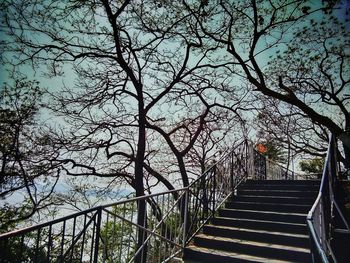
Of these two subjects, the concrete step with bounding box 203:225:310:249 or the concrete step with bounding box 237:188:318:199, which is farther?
the concrete step with bounding box 237:188:318:199

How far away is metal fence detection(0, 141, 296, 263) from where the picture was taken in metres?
3.37

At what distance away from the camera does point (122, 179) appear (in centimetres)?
1368

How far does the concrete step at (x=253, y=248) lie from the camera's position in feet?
15.1

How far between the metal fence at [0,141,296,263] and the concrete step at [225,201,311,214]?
0.38m

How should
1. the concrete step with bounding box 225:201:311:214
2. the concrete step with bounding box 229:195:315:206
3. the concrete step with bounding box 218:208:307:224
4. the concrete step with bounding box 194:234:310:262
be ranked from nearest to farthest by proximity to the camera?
the concrete step with bounding box 194:234:310:262 < the concrete step with bounding box 218:208:307:224 < the concrete step with bounding box 225:201:311:214 < the concrete step with bounding box 229:195:315:206

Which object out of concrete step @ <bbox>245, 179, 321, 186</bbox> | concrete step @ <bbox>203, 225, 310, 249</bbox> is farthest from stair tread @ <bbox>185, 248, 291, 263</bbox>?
concrete step @ <bbox>245, 179, 321, 186</bbox>

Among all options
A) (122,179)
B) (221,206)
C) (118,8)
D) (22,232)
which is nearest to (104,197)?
(122,179)

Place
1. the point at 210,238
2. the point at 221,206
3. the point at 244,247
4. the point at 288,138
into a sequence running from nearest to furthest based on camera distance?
the point at 244,247 → the point at 210,238 → the point at 221,206 → the point at 288,138

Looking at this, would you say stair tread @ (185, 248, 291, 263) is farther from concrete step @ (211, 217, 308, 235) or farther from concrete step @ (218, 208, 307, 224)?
concrete step @ (218, 208, 307, 224)

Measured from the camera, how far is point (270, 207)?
256 inches

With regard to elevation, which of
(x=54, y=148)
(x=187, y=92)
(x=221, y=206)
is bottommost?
(x=221, y=206)

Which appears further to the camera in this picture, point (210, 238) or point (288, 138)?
point (288, 138)

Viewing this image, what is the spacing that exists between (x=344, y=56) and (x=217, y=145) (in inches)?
313

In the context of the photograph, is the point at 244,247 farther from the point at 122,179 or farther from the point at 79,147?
the point at 122,179
